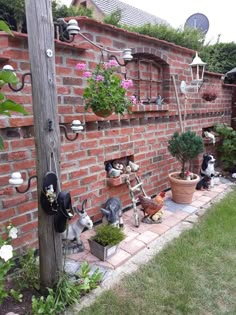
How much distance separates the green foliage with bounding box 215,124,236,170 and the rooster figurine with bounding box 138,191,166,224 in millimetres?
2250

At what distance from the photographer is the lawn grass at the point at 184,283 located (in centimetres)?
152

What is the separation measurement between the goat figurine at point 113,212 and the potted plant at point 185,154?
37.8 inches

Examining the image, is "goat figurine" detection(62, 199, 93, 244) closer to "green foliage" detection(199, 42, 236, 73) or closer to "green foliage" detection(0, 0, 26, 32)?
"green foliage" detection(0, 0, 26, 32)

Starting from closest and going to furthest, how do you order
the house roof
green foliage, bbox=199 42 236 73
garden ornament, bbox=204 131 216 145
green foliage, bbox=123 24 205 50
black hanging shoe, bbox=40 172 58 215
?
black hanging shoe, bbox=40 172 58 215 → green foliage, bbox=123 24 205 50 → garden ornament, bbox=204 131 216 145 → green foliage, bbox=199 42 236 73 → the house roof

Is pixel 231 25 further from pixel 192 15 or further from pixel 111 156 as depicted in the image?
pixel 111 156

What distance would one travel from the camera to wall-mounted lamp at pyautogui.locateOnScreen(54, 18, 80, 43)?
1.76 m

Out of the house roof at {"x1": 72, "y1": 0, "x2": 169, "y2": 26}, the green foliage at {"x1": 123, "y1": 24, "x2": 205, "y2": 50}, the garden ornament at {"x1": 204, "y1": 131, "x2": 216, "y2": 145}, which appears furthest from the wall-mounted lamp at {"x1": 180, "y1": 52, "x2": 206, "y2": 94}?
the house roof at {"x1": 72, "y1": 0, "x2": 169, "y2": 26}

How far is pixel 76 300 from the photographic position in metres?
1.51

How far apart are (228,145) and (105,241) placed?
3142 mm

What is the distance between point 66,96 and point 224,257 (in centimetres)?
182

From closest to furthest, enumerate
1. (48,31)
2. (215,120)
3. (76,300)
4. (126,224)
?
(48,31) < (76,300) < (126,224) < (215,120)

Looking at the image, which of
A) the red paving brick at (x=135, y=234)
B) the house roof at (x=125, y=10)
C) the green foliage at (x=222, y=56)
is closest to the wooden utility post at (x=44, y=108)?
the red paving brick at (x=135, y=234)

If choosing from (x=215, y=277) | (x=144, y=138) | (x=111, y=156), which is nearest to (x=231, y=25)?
(x=144, y=138)

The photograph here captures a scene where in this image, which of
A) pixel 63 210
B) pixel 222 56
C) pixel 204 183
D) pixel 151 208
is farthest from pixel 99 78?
pixel 222 56
